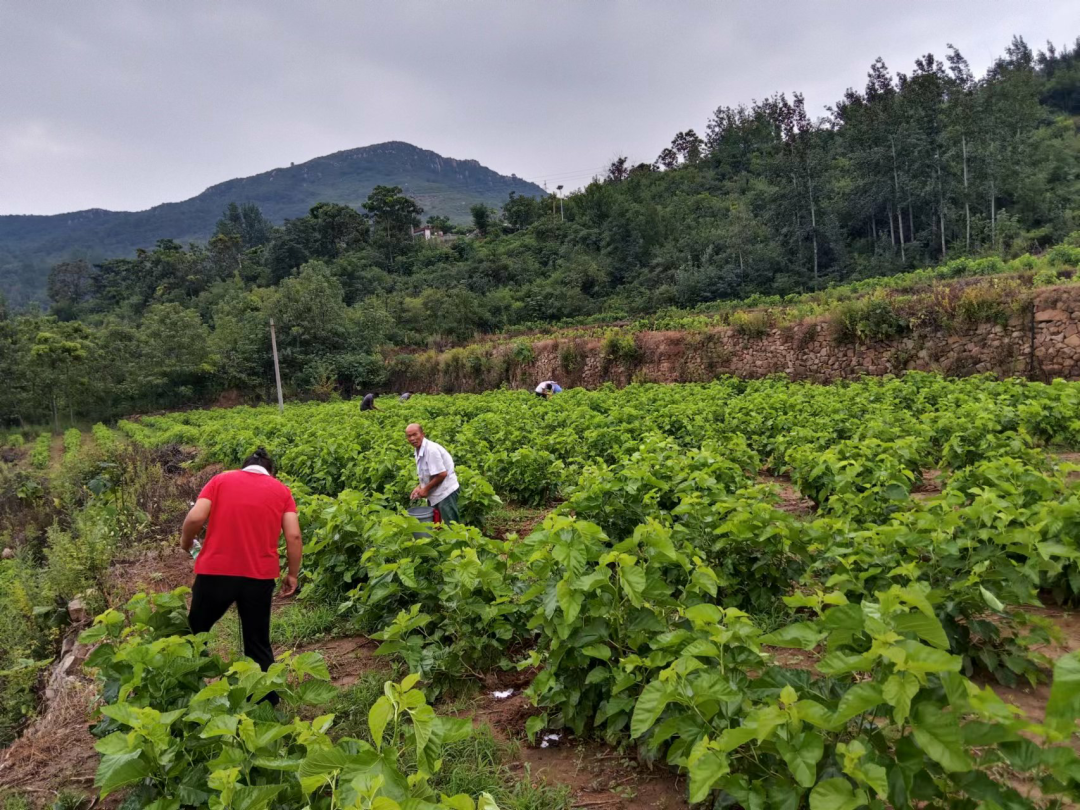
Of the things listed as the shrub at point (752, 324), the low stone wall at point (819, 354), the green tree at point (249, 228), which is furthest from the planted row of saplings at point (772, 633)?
the green tree at point (249, 228)

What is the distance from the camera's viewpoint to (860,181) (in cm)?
3881

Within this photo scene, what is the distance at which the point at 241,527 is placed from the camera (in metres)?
3.84

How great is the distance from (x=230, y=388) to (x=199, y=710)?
4159 cm

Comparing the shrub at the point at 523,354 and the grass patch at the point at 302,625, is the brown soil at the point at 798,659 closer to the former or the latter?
the grass patch at the point at 302,625

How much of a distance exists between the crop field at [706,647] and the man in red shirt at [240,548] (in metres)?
0.24

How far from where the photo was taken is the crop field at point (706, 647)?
1.93m

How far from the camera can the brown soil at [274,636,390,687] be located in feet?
14.6

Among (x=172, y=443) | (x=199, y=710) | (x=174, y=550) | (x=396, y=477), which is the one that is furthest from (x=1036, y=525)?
(x=172, y=443)

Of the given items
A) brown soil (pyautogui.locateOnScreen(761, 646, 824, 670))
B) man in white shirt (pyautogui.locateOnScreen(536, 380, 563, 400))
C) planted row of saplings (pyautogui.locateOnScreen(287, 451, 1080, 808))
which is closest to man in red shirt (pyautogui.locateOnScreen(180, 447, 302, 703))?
planted row of saplings (pyautogui.locateOnScreen(287, 451, 1080, 808))

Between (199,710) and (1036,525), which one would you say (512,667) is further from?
(1036,525)

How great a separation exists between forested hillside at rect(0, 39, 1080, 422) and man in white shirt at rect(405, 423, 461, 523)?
104ft

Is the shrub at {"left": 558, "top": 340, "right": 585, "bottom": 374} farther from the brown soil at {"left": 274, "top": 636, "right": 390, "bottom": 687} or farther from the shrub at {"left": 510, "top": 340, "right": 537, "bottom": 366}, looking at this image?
the brown soil at {"left": 274, "top": 636, "right": 390, "bottom": 687}

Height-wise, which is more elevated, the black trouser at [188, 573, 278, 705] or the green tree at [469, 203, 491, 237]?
the green tree at [469, 203, 491, 237]

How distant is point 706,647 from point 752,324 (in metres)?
18.8
